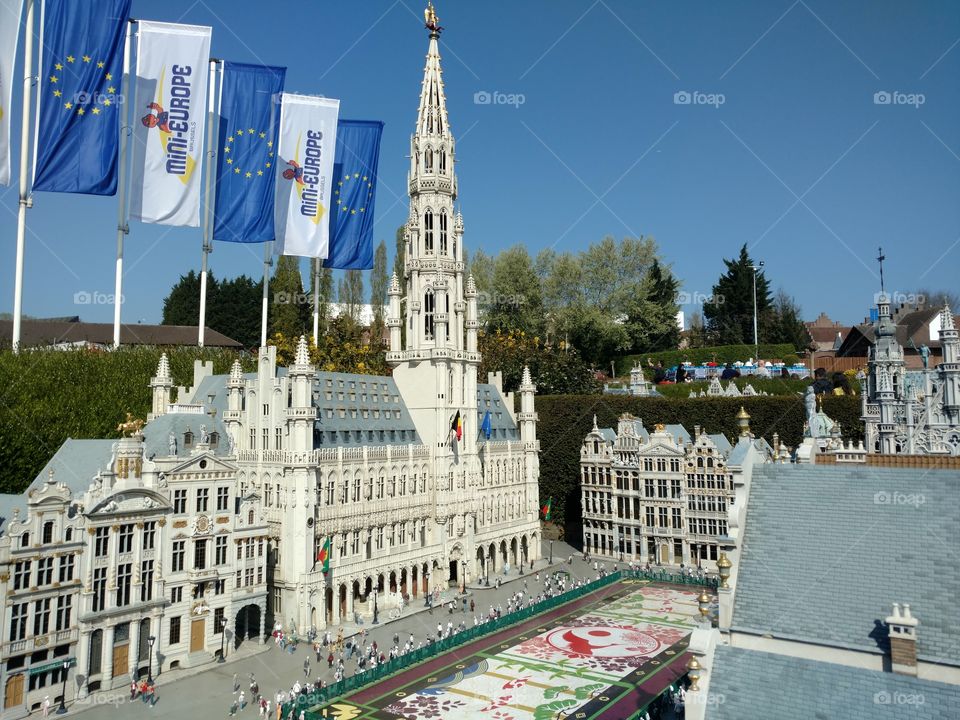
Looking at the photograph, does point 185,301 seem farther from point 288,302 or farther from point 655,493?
point 655,493

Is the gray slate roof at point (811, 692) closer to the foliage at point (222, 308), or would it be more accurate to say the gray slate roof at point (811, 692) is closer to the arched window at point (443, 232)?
the arched window at point (443, 232)

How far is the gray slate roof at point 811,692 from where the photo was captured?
17250 millimetres

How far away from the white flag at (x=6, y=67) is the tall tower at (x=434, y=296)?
110 ft

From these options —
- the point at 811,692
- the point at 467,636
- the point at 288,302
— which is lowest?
the point at 467,636

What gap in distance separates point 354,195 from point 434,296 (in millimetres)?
21324

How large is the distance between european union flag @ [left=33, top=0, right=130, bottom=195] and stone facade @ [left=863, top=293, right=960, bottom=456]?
2526 inches

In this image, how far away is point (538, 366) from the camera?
335 ft

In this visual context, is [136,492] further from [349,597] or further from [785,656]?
[785,656]

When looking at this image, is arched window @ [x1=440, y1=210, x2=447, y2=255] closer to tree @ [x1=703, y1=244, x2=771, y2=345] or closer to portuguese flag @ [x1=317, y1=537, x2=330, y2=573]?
portuguese flag @ [x1=317, y1=537, x2=330, y2=573]

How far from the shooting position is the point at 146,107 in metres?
65.8

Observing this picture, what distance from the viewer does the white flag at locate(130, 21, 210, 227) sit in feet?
216

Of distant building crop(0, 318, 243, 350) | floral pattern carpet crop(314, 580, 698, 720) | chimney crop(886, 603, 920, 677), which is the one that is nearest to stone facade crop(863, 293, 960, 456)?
floral pattern carpet crop(314, 580, 698, 720)

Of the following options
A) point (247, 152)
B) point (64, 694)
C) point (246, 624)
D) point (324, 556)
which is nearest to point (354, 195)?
point (247, 152)

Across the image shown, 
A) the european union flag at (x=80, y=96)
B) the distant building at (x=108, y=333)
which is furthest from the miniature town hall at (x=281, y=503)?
the distant building at (x=108, y=333)
